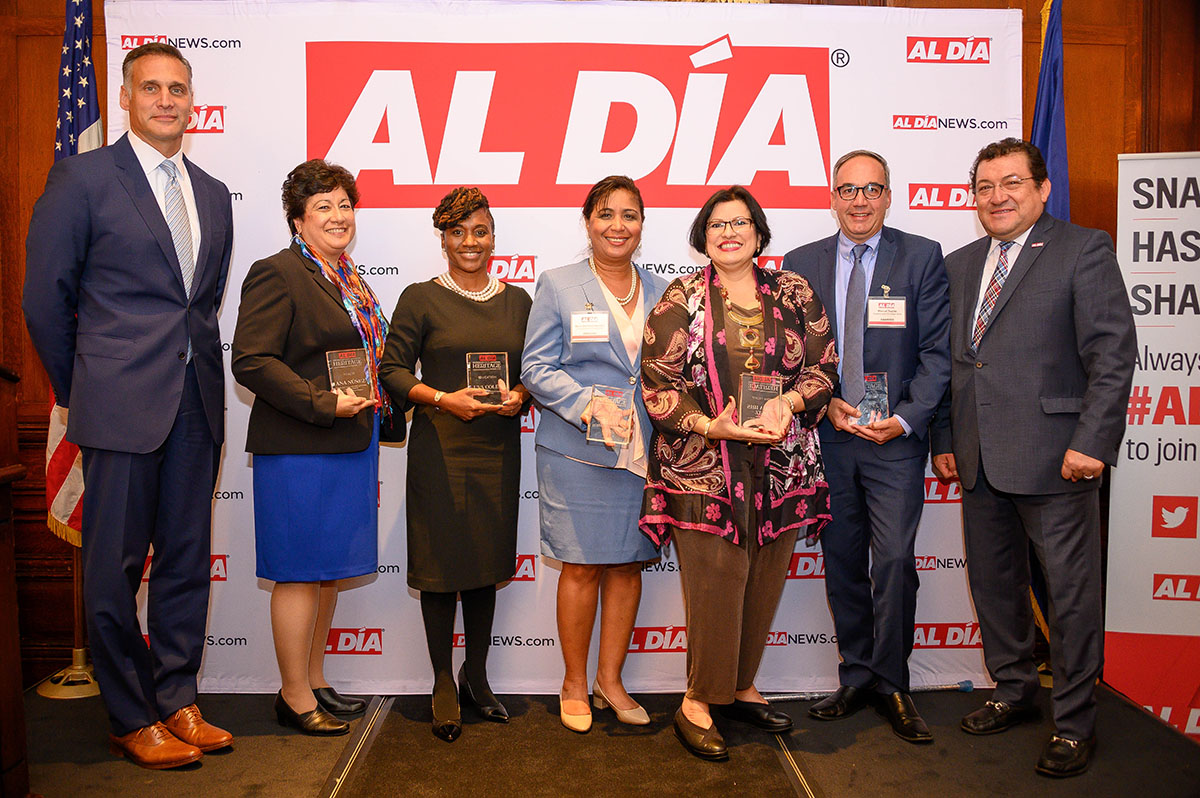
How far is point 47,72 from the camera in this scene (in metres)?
3.70

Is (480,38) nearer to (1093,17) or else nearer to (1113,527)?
(1093,17)

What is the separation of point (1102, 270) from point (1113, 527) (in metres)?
1.35

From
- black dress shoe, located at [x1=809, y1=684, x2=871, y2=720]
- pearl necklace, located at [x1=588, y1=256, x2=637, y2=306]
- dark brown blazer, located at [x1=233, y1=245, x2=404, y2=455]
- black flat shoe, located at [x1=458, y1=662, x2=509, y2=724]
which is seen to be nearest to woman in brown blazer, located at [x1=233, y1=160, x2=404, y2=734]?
dark brown blazer, located at [x1=233, y1=245, x2=404, y2=455]

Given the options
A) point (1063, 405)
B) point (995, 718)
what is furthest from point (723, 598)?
point (1063, 405)

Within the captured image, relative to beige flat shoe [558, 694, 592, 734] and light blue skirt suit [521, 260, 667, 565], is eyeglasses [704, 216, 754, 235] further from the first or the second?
beige flat shoe [558, 694, 592, 734]

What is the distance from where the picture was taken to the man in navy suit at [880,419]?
284 cm

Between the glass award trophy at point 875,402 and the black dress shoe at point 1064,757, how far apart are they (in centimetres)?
122

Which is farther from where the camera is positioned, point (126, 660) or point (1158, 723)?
point (1158, 723)

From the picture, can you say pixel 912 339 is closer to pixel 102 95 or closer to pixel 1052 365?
pixel 1052 365

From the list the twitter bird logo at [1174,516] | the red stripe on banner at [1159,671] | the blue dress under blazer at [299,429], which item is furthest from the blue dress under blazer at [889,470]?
the blue dress under blazer at [299,429]

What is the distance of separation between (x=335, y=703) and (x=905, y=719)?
216 cm

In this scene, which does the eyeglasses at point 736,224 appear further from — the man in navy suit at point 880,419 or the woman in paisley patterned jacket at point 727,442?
the man in navy suit at point 880,419

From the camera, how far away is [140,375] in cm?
250

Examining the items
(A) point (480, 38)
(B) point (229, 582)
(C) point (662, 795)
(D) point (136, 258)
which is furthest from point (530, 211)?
(C) point (662, 795)
